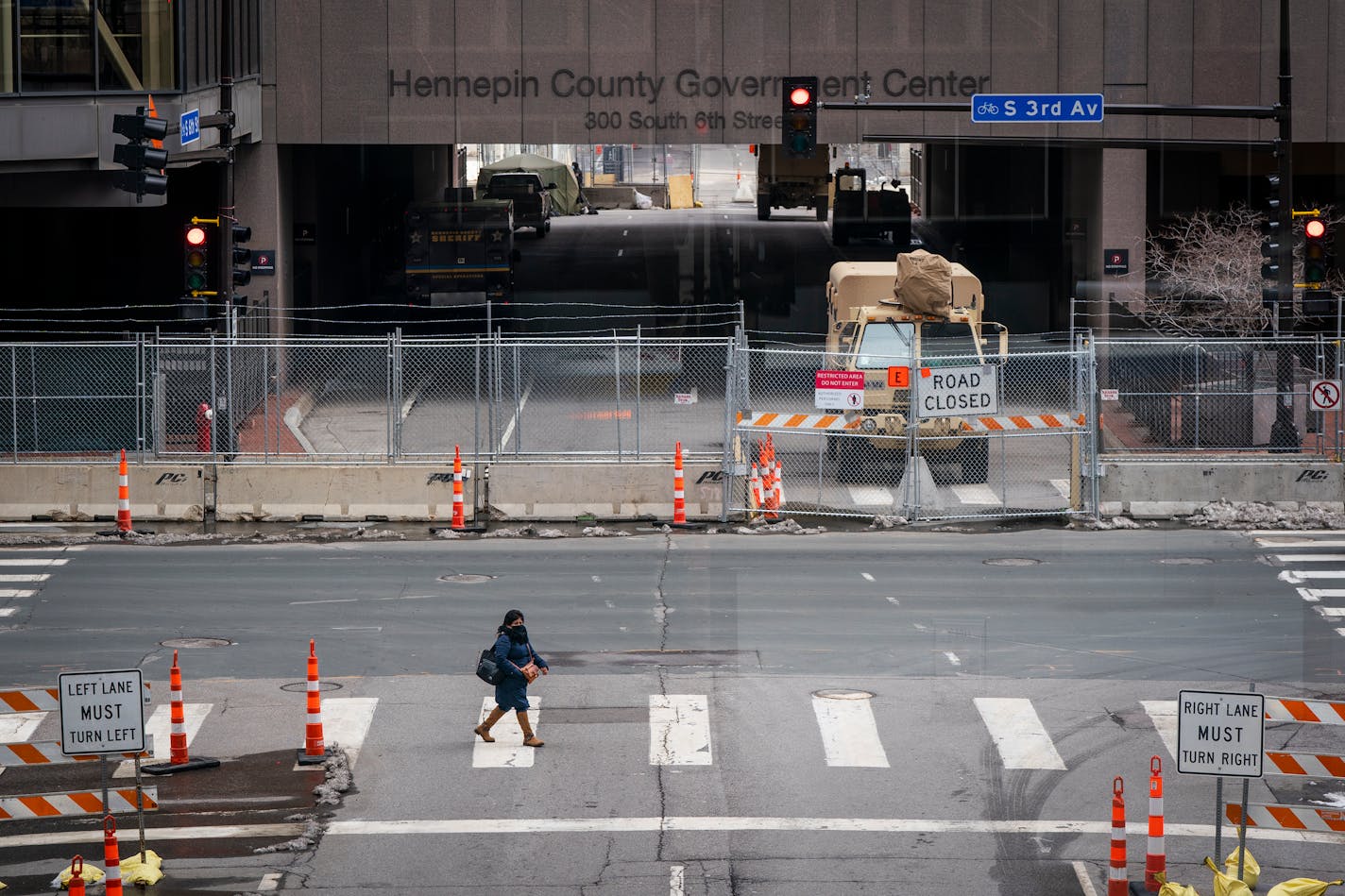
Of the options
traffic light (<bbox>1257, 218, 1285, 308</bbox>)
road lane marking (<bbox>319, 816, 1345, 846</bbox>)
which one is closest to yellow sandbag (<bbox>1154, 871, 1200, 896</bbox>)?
road lane marking (<bbox>319, 816, 1345, 846</bbox>)

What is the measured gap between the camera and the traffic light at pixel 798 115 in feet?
88.0

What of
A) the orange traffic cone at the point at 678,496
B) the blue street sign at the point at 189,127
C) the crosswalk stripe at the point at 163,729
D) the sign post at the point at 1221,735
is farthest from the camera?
the blue street sign at the point at 189,127

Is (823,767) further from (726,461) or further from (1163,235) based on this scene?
(1163,235)

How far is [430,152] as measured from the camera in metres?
56.0

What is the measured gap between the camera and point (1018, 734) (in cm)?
1468

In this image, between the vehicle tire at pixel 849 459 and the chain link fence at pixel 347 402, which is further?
the vehicle tire at pixel 849 459

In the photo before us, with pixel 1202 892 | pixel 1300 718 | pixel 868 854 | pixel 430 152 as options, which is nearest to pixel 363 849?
pixel 868 854

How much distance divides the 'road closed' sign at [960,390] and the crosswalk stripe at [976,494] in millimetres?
1965

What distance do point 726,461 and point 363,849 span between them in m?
12.8

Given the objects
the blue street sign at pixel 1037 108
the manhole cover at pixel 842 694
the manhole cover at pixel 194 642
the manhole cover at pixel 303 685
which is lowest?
the manhole cover at pixel 842 694

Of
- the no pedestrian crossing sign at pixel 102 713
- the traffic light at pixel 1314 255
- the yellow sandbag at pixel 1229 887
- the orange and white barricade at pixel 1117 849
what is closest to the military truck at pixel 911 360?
the traffic light at pixel 1314 255

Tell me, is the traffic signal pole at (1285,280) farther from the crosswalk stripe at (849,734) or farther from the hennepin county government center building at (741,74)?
the crosswalk stripe at (849,734)

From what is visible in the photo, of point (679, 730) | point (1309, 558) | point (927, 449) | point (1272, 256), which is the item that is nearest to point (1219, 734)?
point (679, 730)

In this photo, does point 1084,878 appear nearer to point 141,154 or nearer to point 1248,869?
point 1248,869
